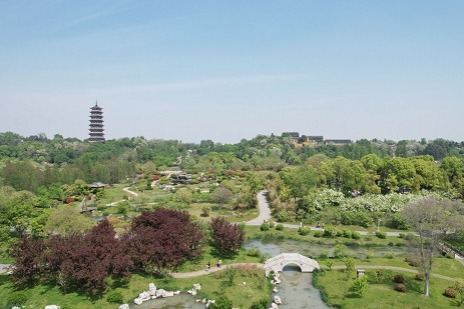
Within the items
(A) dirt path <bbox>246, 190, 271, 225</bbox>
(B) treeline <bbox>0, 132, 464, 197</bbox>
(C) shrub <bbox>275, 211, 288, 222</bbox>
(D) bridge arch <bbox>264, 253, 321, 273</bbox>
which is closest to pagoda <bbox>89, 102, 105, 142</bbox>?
(B) treeline <bbox>0, 132, 464, 197</bbox>

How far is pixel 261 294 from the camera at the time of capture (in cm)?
2548

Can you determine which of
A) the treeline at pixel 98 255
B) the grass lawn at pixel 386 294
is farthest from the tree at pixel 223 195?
the grass lawn at pixel 386 294

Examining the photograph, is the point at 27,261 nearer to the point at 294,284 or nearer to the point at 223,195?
the point at 294,284

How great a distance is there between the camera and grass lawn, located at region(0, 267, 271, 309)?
23250 millimetres

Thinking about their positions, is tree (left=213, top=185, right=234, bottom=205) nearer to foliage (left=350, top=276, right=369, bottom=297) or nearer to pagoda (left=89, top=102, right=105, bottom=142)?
foliage (left=350, top=276, right=369, bottom=297)

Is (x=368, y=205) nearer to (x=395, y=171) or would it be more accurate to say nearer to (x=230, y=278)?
(x=395, y=171)

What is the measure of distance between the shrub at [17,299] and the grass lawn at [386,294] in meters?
20.3

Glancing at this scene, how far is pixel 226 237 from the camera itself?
31734 mm

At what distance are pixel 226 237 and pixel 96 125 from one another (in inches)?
4957

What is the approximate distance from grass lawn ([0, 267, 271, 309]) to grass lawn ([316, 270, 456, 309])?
4743mm

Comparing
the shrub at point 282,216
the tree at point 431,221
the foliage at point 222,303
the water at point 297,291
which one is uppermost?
the tree at point 431,221

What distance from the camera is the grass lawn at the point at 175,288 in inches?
915

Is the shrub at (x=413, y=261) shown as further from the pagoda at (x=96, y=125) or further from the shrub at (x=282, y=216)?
the pagoda at (x=96, y=125)

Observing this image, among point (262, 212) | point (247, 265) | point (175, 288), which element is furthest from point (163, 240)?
point (262, 212)
